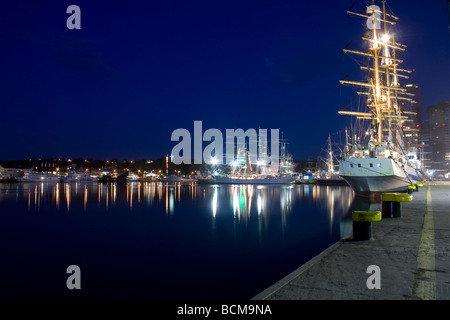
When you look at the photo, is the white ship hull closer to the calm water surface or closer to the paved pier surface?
the calm water surface

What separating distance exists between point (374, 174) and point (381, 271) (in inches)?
→ 1369

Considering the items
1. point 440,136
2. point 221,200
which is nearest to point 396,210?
point 221,200

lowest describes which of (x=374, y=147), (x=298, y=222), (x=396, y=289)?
(x=298, y=222)

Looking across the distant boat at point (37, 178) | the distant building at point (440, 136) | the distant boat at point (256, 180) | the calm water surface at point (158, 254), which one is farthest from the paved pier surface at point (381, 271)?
the distant building at point (440, 136)

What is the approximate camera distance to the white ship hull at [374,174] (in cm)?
3859

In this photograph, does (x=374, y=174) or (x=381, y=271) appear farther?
(x=374, y=174)

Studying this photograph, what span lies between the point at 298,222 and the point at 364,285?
703 inches

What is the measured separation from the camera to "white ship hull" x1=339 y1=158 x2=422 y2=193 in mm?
38594

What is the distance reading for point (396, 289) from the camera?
6.05 m

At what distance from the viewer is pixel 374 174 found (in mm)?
38719

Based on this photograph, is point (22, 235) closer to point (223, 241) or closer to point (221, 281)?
point (223, 241)

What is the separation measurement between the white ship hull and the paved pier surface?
1136 inches

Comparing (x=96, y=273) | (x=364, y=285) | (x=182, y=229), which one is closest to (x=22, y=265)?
(x=96, y=273)

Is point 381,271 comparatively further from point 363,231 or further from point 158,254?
point 158,254
